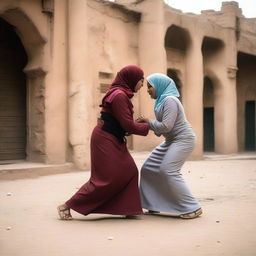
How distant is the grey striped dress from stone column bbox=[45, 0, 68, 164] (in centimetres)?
506

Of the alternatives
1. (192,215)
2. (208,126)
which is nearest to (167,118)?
(192,215)

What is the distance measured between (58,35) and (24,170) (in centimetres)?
290

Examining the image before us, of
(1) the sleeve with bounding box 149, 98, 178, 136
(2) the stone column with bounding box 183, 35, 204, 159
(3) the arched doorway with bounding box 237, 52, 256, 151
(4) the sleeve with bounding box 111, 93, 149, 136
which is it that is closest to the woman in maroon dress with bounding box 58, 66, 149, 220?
(4) the sleeve with bounding box 111, 93, 149, 136

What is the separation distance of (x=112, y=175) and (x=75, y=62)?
222 inches

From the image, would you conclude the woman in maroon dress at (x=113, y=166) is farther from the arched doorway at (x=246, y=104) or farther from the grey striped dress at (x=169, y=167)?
the arched doorway at (x=246, y=104)

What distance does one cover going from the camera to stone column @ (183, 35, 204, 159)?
560 inches

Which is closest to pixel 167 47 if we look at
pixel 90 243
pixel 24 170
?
pixel 24 170

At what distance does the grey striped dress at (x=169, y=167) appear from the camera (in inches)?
183

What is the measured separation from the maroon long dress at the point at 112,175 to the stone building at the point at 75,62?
510 centimetres

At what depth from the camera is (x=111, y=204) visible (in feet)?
14.9

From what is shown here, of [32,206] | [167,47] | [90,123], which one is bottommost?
[32,206]

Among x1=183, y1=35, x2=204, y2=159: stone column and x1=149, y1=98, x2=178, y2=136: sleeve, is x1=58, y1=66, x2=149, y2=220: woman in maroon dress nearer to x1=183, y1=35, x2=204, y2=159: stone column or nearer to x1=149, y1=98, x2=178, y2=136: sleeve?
x1=149, y1=98, x2=178, y2=136: sleeve

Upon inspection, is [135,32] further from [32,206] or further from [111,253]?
[111,253]

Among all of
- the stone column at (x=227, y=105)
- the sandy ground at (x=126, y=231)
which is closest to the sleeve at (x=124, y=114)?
the sandy ground at (x=126, y=231)
